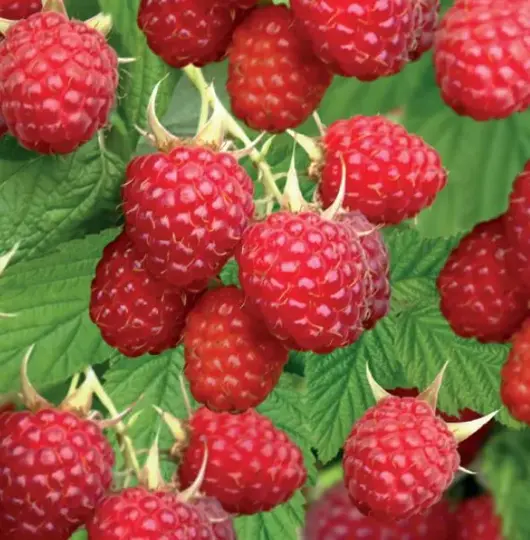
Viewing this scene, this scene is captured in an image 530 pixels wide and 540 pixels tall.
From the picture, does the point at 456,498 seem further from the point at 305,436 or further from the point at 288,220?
the point at 288,220

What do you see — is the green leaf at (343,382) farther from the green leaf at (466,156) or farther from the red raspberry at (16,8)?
the red raspberry at (16,8)

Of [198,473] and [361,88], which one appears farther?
[361,88]

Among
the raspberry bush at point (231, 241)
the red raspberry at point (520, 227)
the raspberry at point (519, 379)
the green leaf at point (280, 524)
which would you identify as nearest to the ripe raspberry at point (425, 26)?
the raspberry bush at point (231, 241)

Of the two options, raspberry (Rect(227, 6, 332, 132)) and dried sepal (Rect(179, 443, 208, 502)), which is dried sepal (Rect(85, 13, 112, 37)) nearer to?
raspberry (Rect(227, 6, 332, 132))

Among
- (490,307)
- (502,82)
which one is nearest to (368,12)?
(502,82)

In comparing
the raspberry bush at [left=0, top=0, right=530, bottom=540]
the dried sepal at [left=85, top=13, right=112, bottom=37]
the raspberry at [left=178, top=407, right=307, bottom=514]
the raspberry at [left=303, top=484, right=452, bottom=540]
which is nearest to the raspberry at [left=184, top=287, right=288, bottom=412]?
the raspberry bush at [left=0, top=0, right=530, bottom=540]

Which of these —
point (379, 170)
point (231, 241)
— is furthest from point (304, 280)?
point (379, 170)
